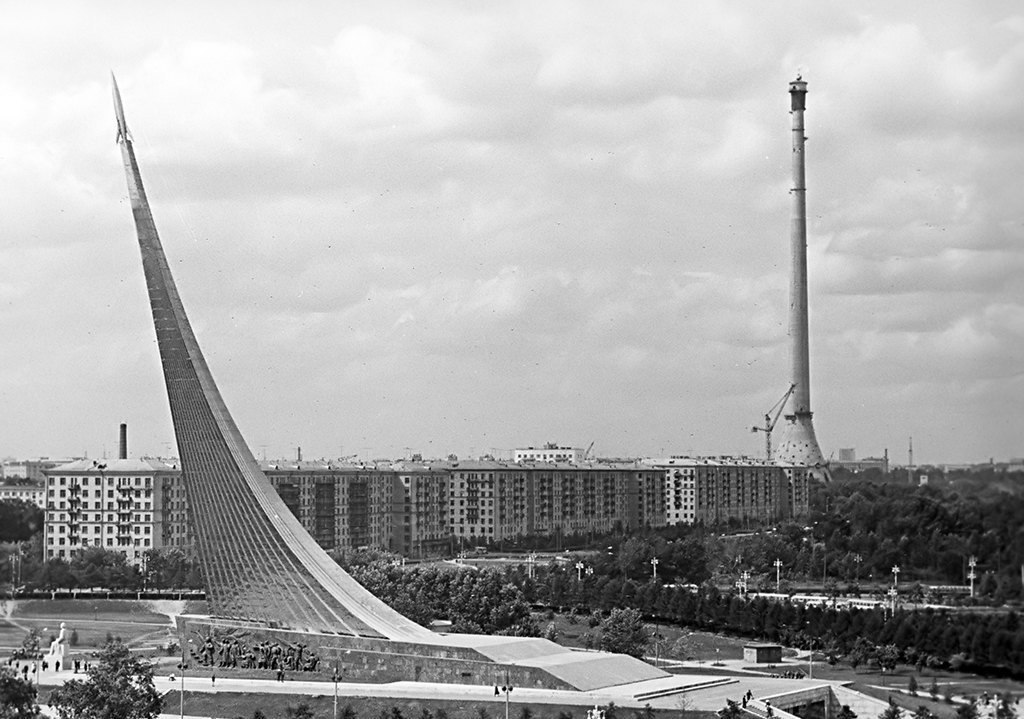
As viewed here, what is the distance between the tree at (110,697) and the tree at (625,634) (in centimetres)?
648

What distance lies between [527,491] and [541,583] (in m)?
16.1

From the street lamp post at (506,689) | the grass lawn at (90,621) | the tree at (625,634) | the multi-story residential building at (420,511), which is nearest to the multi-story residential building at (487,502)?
the multi-story residential building at (420,511)

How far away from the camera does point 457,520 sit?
43281 mm

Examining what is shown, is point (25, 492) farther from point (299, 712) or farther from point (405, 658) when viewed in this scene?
point (299, 712)

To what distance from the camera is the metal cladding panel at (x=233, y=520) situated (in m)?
19.5

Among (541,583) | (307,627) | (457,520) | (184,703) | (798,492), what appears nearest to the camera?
(184,703)

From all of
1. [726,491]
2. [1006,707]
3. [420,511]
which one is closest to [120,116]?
[1006,707]

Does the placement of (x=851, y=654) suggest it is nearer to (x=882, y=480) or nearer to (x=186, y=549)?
(x=882, y=480)

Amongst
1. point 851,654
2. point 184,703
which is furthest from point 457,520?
point 184,703

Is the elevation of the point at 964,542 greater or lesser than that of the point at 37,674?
greater

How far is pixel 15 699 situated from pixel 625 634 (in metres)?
8.43

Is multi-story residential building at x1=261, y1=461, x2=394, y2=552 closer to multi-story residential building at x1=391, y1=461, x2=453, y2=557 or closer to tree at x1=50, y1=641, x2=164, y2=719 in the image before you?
multi-story residential building at x1=391, y1=461, x2=453, y2=557

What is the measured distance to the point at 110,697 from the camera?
16.0 meters

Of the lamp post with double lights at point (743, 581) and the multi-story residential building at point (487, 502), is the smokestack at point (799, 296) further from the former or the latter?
the lamp post with double lights at point (743, 581)
